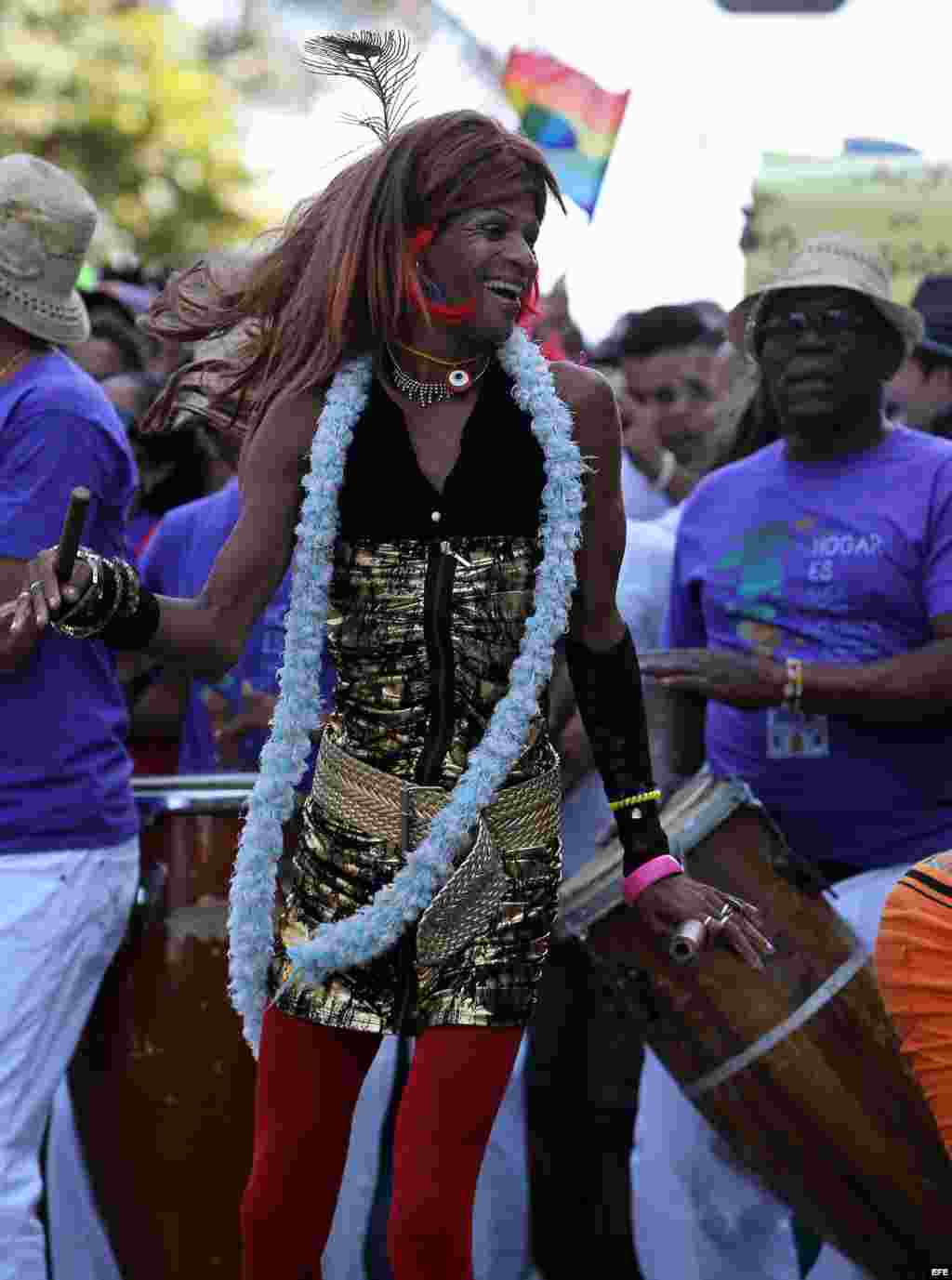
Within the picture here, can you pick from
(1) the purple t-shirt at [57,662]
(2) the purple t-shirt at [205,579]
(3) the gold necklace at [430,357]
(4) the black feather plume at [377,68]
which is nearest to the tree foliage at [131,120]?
(2) the purple t-shirt at [205,579]

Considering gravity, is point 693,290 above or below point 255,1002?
above

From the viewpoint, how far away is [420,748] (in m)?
3.06

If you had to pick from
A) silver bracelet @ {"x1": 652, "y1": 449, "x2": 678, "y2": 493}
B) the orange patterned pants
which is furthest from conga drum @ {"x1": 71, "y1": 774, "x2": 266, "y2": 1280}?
silver bracelet @ {"x1": 652, "y1": 449, "x2": 678, "y2": 493}

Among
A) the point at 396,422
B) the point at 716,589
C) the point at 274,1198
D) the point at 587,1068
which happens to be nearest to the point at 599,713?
the point at 396,422

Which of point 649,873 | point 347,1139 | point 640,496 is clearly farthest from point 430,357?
point 640,496

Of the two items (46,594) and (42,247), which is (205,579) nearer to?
(42,247)

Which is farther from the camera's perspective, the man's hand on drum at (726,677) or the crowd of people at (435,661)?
the man's hand on drum at (726,677)

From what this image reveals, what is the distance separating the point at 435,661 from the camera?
3051mm

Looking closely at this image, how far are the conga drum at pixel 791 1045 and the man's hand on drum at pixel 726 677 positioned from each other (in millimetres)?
227

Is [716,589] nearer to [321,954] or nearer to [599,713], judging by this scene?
[599,713]

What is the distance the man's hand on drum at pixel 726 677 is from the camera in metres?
4.29

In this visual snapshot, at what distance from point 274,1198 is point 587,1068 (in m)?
3.17

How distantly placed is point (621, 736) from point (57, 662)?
1170 millimetres

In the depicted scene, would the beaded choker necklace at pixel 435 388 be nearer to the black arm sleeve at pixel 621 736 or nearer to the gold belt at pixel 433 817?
the black arm sleeve at pixel 621 736
